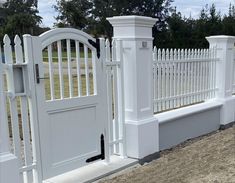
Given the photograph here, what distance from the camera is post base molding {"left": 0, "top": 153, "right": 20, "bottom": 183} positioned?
10.8ft

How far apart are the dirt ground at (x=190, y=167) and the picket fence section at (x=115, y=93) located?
458 mm

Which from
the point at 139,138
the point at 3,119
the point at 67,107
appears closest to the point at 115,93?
the point at 139,138

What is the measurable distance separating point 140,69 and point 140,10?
3792 centimetres

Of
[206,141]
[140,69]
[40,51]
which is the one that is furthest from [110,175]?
[206,141]

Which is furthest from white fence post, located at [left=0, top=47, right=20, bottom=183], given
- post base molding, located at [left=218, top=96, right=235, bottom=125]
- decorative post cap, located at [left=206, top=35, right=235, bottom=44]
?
post base molding, located at [left=218, top=96, right=235, bottom=125]

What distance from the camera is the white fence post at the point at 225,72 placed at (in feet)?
23.3

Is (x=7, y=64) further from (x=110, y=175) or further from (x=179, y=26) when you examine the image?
(x=179, y=26)

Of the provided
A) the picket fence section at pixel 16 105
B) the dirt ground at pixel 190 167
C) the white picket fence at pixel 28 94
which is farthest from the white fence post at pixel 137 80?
the picket fence section at pixel 16 105

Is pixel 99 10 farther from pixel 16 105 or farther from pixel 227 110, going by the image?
pixel 16 105

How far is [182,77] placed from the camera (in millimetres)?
6262

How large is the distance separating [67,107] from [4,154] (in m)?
0.99

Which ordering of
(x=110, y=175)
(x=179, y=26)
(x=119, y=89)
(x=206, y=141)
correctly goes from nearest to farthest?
(x=110, y=175), (x=119, y=89), (x=206, y=141), (x=179, y=26)

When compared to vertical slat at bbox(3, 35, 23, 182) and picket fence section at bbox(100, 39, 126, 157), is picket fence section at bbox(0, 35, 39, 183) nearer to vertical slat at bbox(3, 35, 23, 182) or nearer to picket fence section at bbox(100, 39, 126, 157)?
vertical slat at bbox(3, 35, 23, 182)

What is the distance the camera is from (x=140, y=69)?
4895 millimetres
